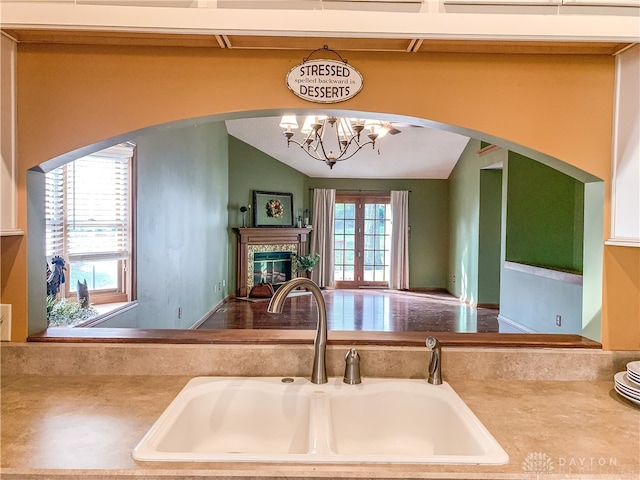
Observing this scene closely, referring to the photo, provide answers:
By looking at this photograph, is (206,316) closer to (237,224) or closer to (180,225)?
(180,225)

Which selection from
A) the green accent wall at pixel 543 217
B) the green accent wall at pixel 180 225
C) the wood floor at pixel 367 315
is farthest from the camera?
the wood floor at pixel 367 315

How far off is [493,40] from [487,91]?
0.18 meters

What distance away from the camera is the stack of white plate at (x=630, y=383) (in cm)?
123

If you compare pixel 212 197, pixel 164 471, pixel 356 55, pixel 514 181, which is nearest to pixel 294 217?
pixel 212 197

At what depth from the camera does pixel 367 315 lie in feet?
20.1

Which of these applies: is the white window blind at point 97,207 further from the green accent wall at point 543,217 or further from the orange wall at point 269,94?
the green accent wall at point 543,217

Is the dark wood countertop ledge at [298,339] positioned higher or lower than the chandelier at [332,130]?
lower

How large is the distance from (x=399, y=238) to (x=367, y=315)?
9.68ft

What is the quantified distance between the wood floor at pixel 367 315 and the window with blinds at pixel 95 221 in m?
2.21

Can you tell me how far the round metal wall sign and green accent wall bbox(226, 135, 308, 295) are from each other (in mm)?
5951

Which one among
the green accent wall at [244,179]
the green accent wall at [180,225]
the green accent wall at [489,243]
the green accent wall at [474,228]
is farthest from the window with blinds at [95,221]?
the green accent wall at [489,243]

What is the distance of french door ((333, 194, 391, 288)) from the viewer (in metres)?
8.86

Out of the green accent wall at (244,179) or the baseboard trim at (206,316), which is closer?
the baseboard trim at (206,316)

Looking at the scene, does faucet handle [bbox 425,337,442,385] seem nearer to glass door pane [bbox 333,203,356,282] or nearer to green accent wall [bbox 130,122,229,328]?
green accent wall [bbox 130,122,229,328]
